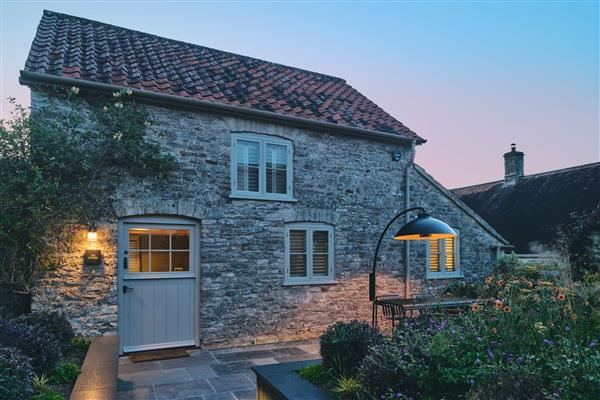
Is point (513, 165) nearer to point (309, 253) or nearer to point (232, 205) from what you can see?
point (309, 253)

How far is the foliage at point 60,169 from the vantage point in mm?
6305

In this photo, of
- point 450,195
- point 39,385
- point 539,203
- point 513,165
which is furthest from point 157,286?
point 513,165

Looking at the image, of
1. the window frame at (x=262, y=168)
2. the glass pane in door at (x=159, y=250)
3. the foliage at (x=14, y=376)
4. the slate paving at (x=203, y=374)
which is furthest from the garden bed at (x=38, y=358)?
the window frame at (x=262, y=168)

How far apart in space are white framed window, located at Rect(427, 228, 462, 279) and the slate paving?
4.36 m

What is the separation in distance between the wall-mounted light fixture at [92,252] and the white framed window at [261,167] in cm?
261

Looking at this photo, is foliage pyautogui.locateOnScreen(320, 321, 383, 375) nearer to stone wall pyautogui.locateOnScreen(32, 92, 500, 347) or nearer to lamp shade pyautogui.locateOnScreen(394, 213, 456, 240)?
lamp shade pyautogui.locateOnScreen(394, 213, 456, 240)

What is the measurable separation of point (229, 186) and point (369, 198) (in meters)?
3.57

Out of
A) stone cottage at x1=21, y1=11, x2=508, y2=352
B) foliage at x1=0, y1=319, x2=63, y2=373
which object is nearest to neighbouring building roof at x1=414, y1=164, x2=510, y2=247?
stone cottage at x1=21, y1=11, x2=508, y2=352

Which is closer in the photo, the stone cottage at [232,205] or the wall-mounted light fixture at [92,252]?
the wall-mounted light fixture at [92,252]

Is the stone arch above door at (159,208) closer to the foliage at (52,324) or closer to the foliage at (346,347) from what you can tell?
the foliage at (52,324)

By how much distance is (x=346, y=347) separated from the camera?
4.27 metres

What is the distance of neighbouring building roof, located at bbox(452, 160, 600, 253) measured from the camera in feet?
51.0

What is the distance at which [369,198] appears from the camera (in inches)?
388

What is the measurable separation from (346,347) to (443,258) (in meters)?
7.53
